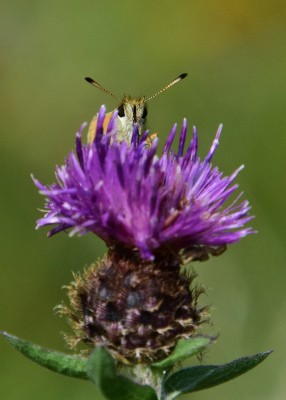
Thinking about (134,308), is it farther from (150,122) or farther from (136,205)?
(150,122)

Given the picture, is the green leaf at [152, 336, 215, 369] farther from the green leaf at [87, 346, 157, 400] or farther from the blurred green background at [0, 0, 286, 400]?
the blurred green background at [0, 0, 286, 400]

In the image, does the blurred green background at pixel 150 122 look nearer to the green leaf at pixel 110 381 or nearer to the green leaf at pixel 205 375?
the green leaf at pixel 205 375

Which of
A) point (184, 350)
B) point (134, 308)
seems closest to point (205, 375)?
point (184, 350)

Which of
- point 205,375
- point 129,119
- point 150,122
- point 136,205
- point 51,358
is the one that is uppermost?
point 150,122

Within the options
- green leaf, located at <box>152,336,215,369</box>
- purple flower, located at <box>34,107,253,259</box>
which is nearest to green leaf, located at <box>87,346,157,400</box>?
green leaf, located at <box>152,336,215,369</box>

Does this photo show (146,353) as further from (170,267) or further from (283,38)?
(283,38)
